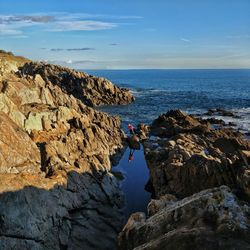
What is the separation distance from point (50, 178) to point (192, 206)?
13336 millimetres

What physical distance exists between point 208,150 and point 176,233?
27224mm

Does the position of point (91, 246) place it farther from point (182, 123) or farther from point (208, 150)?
point (182, 123)

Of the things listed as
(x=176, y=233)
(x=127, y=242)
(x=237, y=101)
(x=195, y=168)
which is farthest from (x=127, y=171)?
(x=237, y=101)

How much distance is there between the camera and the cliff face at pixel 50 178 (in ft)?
86.3

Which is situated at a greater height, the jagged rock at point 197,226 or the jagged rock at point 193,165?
the jagged rock at point 197,226

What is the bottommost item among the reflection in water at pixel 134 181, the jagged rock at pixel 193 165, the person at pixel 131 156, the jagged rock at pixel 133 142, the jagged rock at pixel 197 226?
the reflection in water at pixel 134 181

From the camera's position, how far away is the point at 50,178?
99.7 ft

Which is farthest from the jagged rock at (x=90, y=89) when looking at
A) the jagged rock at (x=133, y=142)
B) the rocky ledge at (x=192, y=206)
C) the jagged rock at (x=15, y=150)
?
the jagged rock at (x=15, y=150)

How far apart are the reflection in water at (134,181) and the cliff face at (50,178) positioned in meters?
1.35

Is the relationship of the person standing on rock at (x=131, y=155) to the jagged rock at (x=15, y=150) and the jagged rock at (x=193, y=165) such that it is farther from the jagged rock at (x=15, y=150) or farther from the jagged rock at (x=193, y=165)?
the jagged rock at (x=15, y=150)

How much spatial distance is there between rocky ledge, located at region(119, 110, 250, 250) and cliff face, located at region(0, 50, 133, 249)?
5.35 m

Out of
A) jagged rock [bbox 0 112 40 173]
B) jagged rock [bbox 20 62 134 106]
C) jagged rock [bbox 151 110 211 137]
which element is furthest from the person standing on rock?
jagged rock [bbox 20 62 134 106]

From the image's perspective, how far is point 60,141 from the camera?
37.4m

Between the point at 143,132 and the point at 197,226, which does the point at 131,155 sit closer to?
the point at 143,132
